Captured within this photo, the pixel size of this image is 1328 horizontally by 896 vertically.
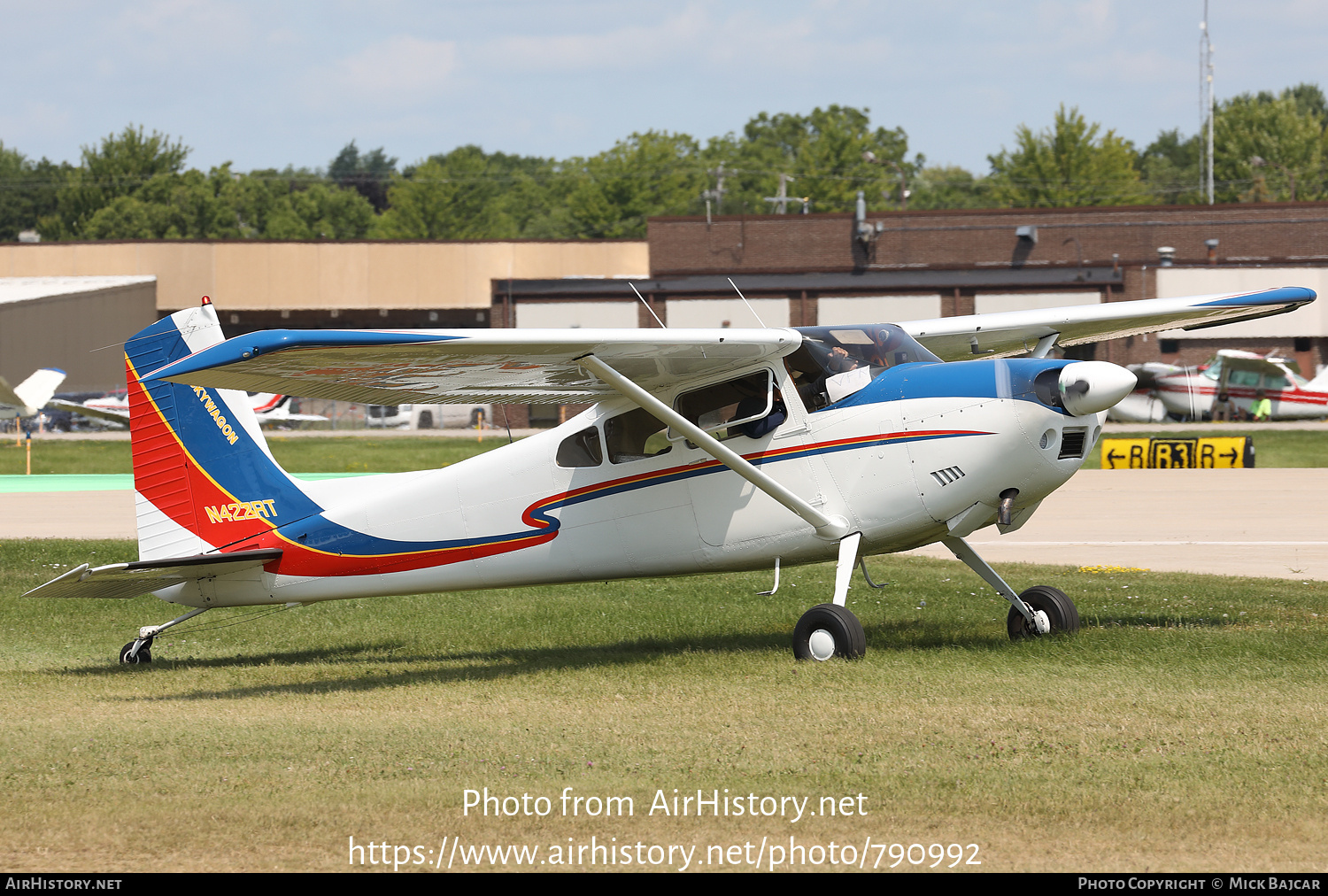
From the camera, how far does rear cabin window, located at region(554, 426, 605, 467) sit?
427 inches

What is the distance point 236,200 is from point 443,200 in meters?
A: 26.8

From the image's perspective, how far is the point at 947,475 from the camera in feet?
31.8

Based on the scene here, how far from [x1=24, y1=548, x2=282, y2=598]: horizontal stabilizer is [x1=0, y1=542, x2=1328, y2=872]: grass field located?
0.73 m

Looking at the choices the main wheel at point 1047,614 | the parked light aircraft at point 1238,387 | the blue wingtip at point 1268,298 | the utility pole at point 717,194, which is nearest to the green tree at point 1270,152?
the utility pole at point 717,194

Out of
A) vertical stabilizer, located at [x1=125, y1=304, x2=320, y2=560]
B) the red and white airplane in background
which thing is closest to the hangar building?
the red and white airplane in background

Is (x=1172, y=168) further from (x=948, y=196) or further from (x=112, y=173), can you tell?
(x=112, y=173)

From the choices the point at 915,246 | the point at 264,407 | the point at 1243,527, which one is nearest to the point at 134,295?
the point at 264,407

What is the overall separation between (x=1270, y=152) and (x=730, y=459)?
114598 mm

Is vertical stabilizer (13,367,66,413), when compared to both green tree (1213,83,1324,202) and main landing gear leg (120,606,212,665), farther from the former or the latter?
green tree (1213,83,1324,202)

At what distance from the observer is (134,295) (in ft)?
217

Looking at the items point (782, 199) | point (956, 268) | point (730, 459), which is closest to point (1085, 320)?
point (730, 459)

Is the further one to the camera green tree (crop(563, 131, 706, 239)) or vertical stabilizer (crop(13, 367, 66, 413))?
green tree (crop(563, 131, 706, 239))

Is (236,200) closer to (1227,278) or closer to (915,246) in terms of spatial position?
(915,246)

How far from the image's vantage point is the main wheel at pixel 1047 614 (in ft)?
35.5
